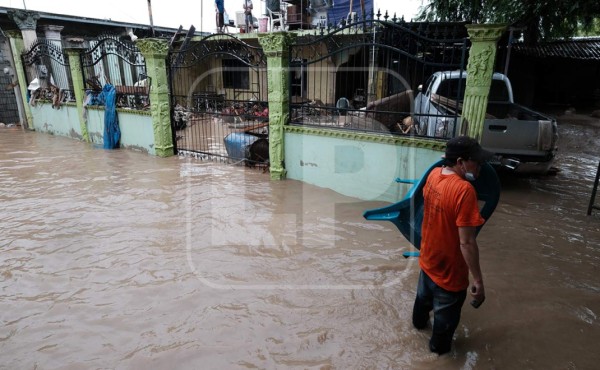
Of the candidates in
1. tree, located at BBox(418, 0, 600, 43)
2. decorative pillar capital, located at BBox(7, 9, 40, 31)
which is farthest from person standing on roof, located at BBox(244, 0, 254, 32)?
decorative pillar capital, located at BBox(7, 9, 40, 31)

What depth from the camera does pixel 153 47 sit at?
8148 millimetres

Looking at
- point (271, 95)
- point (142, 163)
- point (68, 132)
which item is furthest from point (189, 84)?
point (271, 95)

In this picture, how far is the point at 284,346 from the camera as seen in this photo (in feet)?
9.67

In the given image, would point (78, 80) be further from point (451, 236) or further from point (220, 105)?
point (451, 236)

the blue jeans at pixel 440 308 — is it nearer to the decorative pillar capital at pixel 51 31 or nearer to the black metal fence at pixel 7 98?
the decorative pillar capital at pixel 51 31

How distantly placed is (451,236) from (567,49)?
1759cm

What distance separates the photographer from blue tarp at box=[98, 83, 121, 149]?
9758 millimetres

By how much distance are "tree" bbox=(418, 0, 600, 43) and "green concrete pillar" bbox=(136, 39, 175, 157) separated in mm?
8489

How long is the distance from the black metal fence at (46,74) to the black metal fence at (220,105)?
3.52m

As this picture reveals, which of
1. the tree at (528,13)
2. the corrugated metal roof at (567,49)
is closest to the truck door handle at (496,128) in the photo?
the tree at (528,13)

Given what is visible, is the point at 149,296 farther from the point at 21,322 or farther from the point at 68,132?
the point at 68,132

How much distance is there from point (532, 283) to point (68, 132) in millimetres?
13086

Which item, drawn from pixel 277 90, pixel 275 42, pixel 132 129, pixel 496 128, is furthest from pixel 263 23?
pixel 496 128

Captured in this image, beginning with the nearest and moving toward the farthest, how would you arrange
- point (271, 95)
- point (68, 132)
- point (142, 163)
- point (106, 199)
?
point (106, 199) < point (271, 95) < point (142, 163) < point (68, 132)
